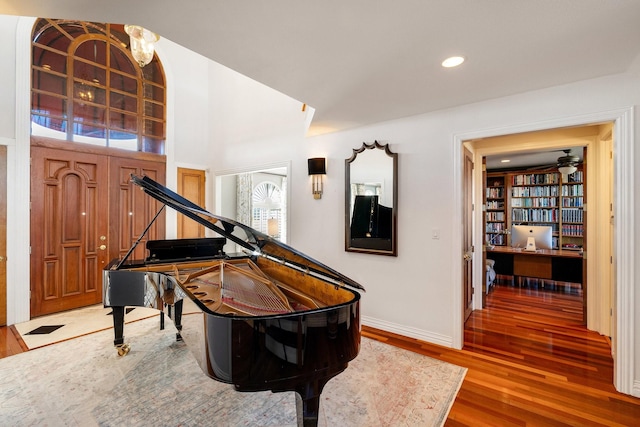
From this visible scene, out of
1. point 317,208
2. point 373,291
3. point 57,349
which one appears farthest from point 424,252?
point 57,349

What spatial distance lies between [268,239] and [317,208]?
203 centimetres

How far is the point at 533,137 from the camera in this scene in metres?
3.66

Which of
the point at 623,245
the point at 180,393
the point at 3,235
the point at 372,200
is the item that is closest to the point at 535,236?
the point at 623,245

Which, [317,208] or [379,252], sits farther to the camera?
[317,208]

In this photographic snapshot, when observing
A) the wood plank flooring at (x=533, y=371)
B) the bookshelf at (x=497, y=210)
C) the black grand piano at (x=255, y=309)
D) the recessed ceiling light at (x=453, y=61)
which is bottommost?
the wood plank flooring at (x=533, y=371)

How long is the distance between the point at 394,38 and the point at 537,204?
6.52 metres

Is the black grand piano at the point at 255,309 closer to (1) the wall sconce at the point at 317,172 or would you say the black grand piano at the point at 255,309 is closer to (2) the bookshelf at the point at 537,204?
(1) the wall sconce at the point at 317,172

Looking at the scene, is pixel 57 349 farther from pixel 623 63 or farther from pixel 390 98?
pixel 623 63

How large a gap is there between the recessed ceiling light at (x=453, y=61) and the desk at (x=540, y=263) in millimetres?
4175

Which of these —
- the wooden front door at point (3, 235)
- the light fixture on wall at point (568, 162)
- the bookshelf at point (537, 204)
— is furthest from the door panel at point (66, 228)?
the light fixture on wall at point (568, 162)

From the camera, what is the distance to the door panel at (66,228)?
3.74 metres

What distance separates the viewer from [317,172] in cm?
383

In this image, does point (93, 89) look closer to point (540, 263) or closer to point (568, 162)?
point (540, 263)

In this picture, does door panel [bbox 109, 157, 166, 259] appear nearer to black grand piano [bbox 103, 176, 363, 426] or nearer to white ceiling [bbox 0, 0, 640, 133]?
black grand piano [bbox 103, 176, 363, 426]
